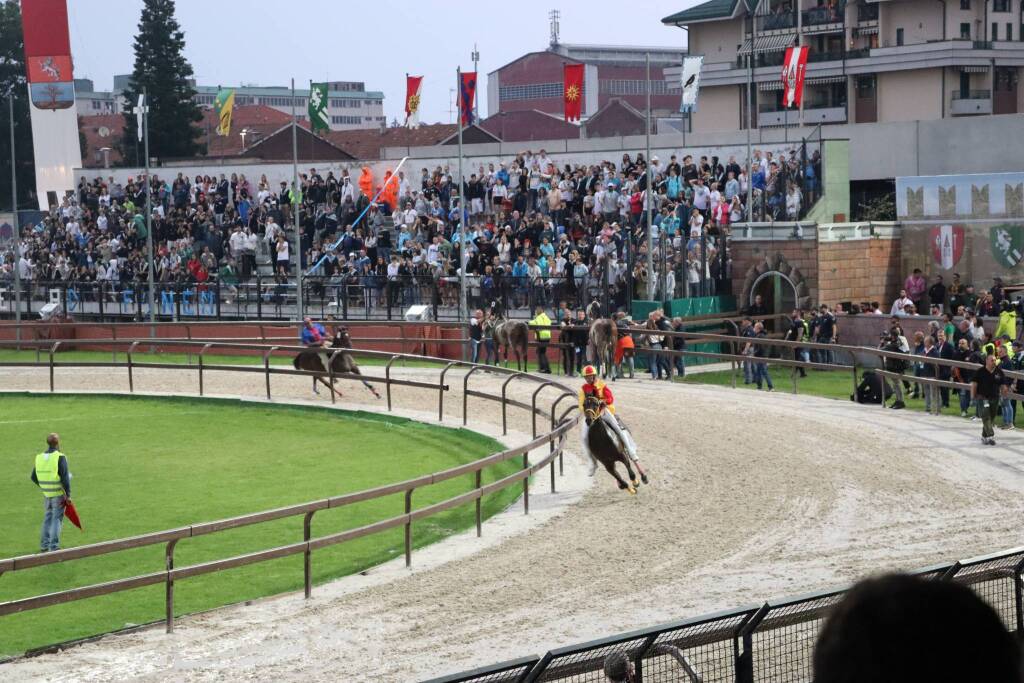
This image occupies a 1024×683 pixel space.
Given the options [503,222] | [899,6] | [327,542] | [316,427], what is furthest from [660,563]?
[899,6]

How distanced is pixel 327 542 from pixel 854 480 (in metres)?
7.41

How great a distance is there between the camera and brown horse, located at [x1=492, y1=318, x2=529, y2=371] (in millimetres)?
29562

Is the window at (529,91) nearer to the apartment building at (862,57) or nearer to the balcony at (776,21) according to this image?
the apartment building at (862,57)

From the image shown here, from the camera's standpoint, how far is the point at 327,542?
42.7 feet

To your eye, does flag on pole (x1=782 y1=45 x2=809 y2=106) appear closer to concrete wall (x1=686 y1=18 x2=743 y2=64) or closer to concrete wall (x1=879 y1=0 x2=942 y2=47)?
concrete wall (x1=879 y1=0 x2=942 y2=47)

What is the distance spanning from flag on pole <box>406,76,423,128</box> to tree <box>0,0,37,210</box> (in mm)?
46438

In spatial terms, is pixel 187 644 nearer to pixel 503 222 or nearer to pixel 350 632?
pixel 350 632

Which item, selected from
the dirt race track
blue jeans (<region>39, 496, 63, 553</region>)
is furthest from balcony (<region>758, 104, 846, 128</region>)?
blue jeans (<region>39, 496, 63, 553</region>)

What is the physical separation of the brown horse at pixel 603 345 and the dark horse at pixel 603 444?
990 centimetres

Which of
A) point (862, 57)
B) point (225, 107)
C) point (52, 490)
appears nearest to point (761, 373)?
point (52, 490)

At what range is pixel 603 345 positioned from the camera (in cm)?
2773

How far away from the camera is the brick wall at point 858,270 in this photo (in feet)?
110

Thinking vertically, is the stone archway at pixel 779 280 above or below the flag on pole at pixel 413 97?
below

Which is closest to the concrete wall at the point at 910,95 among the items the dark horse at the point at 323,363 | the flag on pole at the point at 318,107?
the flag on pole at the point at 318,107
